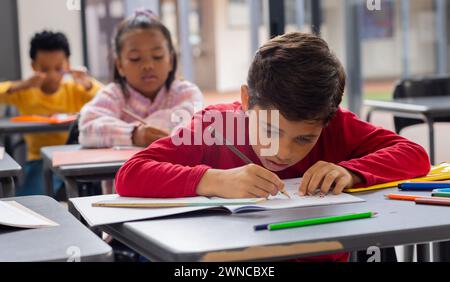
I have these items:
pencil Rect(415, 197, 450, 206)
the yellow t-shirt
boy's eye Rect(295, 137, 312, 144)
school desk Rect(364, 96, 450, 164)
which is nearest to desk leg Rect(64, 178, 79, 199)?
boy's eye Rect(295, 137, 312, 144)

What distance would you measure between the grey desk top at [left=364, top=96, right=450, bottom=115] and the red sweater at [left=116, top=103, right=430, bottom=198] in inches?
62.7

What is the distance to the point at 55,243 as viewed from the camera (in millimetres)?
1220

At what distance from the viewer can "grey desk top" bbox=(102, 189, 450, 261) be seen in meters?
1.15

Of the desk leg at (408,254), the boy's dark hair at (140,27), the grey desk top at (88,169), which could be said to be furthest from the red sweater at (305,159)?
the boy's dark hair at (140,27)

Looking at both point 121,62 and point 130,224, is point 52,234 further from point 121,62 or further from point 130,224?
point 121,62

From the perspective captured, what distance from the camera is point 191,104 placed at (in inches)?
118

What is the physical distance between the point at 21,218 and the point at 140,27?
171cm

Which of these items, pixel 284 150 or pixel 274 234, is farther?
pixel 284 150

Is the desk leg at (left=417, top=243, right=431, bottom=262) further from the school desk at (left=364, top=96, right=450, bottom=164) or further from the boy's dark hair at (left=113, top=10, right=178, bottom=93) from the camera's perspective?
the school desk at (left=364, top=96, right=450, bottom=164)

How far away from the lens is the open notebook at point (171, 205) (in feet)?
4.58

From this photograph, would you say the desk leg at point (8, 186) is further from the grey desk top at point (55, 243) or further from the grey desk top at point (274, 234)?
the grey desk top at point (274, 234)

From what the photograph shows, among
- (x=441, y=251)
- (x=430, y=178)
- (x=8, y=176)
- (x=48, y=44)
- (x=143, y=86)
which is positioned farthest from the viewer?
(x=48, y=44)

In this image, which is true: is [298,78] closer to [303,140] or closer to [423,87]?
[303,140]

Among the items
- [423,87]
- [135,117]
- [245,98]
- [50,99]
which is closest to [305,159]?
[245,98]
